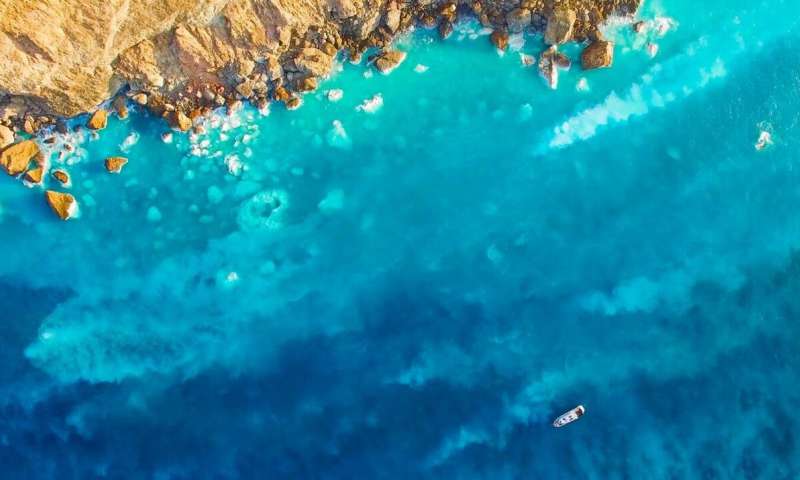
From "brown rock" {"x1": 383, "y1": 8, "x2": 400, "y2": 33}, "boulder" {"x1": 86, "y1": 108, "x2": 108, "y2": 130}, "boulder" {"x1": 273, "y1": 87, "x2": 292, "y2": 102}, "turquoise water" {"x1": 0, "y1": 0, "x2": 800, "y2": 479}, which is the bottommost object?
"turquoise water" {"x1": 0, "y1": 0, "x2": 800, "y2": 479}

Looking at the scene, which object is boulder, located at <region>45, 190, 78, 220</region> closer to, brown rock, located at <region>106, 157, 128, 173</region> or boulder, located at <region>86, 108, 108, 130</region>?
brown rock, located at <region>106, 157, 128, 173</region>

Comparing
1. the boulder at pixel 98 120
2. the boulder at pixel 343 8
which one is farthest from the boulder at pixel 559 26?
the boulder at pixel 98 120

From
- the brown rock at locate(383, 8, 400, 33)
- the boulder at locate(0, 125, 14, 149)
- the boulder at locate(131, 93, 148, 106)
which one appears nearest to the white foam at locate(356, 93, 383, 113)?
the brown rock at locate(383, 8, 400, 33)

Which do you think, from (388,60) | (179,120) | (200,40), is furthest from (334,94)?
(179,120)

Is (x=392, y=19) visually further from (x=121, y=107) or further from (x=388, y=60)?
(x=121, y=107)

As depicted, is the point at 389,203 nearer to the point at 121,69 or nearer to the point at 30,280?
the point at 121,69

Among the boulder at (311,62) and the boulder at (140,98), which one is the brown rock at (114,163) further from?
the boulder at (311,62)

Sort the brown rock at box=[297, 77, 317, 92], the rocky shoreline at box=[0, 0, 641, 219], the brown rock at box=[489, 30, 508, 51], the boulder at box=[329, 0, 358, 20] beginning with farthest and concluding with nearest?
the brown rock at box=[489, 30, 508, 51]
the brown rock at box=[297, 77, 317, 92]
the boulder at box=[329, 0, 358, 20]
the rocky shoreline at box=[0, 0, 641, 219]

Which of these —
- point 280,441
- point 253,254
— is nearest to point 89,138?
point 253,254
